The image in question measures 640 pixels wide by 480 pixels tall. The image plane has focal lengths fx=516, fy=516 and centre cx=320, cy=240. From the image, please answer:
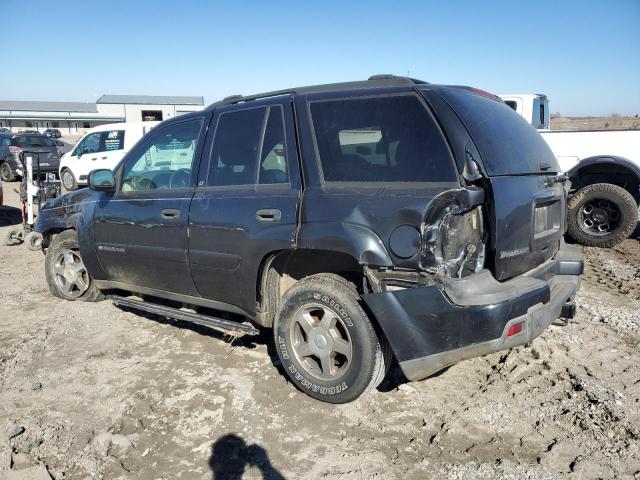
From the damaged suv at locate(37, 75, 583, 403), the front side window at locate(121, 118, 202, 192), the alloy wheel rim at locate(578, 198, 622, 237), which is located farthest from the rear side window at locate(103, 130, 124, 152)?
the alloy wheel rim at locate(578, 198, 622, 237)

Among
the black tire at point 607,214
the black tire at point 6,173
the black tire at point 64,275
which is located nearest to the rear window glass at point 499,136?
the black tire at point 64,275

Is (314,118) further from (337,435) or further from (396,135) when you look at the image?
(337,435)

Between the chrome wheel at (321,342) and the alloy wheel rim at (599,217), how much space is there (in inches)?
225

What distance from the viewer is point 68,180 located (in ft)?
50.4

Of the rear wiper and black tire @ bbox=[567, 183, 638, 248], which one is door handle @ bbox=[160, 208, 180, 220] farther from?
black tire @ bbox=[567, 183, 638, 248]

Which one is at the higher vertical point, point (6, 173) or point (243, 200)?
point (6, 173)

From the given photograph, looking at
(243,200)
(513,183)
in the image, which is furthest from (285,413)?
(513,183)

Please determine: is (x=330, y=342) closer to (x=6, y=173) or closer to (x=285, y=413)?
(x=285, y=413)

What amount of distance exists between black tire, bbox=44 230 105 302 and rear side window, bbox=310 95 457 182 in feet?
10.5

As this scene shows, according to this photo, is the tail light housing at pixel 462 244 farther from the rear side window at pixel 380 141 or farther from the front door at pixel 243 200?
the front door at pixel 243 200

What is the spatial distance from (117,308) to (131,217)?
146 cm

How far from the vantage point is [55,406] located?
3.37m

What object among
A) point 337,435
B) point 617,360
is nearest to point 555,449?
point 337,435

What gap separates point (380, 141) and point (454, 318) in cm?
113
